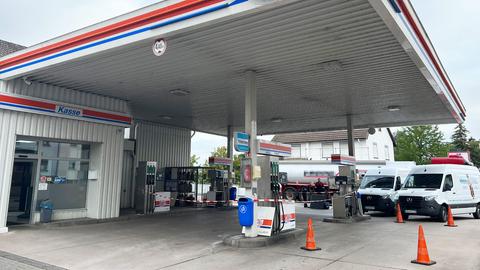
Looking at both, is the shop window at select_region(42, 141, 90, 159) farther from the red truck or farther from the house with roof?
the house with roof

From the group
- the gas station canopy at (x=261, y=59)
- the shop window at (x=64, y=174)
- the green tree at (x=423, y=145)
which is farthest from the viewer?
the green tree at (x=423, y=145)

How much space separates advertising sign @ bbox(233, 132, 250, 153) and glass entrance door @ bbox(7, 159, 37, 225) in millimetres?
6827

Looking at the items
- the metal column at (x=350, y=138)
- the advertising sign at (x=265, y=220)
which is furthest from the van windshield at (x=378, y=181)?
the advertising sign at (x=265, y=220)

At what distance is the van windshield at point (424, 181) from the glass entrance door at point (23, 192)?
1421cm

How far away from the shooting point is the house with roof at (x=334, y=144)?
119 feet

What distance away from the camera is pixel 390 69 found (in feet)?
30.7

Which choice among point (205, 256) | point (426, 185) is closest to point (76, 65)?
point (205, 256)

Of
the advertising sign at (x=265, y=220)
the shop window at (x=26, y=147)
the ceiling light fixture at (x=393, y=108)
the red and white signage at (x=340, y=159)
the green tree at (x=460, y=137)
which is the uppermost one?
the green tree at (x=460, y=137)

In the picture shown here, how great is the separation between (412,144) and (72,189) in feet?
115

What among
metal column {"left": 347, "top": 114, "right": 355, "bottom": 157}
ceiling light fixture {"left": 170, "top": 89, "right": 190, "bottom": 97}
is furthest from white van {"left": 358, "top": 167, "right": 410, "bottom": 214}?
ceiling light fixture {"left": 170, "top": 89, "right": 190, "bottom": 97}

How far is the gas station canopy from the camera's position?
21.0 feet

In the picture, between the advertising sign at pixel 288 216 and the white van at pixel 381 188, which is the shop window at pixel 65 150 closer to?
the advertising sign at pixel 288 216

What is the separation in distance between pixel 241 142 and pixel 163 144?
11241 millimetres

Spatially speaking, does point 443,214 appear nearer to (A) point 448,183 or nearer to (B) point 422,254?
(A) point 448,183
